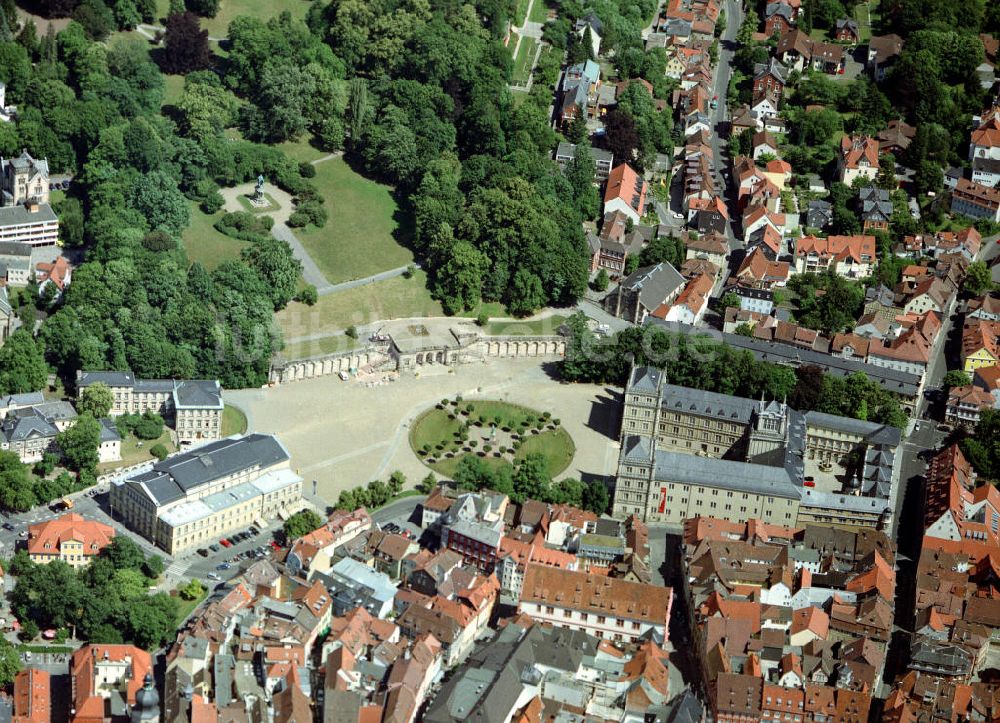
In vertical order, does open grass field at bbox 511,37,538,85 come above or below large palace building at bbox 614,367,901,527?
above

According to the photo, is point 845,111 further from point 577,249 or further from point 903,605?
point 903,605

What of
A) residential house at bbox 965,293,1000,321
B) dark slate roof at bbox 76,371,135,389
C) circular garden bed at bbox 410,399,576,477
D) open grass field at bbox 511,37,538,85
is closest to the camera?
dark slate roof at bbox 76,371,135,389

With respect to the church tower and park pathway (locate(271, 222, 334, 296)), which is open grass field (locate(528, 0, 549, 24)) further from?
the church tower

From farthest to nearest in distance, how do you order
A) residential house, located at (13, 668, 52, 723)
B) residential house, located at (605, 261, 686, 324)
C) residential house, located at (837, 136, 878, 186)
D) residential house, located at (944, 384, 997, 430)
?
residential house, located at (837, 136, 878, 186) < residential house, located at (605, 261, 686, 324) < residential house, located at (944, 384, 997, 430) < residential house, located at (13, 668, 52, 723)

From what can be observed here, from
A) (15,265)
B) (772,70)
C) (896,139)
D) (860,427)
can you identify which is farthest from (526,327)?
(772,70)

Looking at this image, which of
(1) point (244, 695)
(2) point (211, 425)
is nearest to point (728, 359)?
(2) point (211, 425)

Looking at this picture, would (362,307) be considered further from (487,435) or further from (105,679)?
(105,679)

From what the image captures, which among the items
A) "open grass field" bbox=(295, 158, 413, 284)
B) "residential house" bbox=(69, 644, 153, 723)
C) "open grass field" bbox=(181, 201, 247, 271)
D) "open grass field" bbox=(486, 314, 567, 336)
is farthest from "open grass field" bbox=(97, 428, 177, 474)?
"open grass field" bbox=(486, 314, 567, 336)
